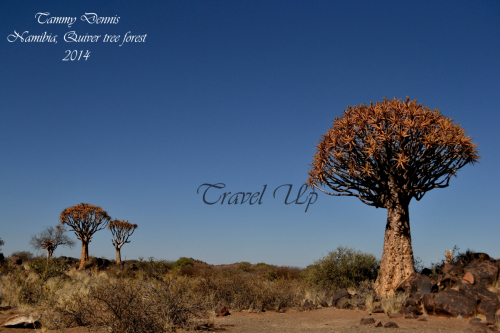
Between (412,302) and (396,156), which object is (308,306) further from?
(396,156)

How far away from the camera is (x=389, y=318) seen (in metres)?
9.52

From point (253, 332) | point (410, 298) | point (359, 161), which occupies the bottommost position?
point (253, 332)

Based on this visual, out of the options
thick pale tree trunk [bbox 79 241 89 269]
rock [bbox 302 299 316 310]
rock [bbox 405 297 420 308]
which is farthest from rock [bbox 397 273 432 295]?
thick pale tree trunk [bbox 79 241 89 269]

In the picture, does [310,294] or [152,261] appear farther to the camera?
[152,261]

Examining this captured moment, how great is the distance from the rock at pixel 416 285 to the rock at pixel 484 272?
51.4 inches

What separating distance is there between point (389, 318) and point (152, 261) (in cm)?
1260

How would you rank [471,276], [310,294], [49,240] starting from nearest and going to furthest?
[471,276] < [310,294] < [49,240]

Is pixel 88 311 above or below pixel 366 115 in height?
below

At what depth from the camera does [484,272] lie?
10.7 meters

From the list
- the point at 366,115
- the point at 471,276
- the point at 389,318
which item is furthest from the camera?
the point at 366,115

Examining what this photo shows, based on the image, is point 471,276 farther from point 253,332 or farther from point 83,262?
point 83,262

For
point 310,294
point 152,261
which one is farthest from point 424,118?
point 152,261

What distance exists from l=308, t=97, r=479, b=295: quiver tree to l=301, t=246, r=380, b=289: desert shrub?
7.91 feet

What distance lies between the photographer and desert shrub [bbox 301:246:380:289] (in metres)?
14.6
